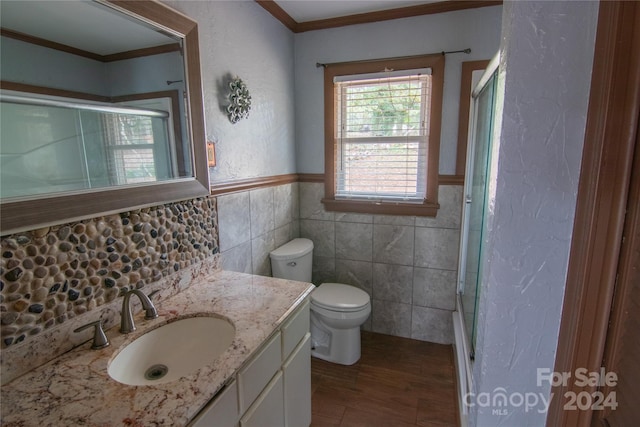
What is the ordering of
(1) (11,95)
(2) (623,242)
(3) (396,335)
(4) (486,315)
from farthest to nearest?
(3) (396,335), (4) (486,315), (1) (11,95), (2) (623,242)

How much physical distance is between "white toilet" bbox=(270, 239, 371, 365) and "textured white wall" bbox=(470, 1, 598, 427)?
117 cm

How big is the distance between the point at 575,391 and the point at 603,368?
0.35ft

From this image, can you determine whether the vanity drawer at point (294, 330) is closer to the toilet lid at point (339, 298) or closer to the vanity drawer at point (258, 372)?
the vanity drawer at point (258, 372)

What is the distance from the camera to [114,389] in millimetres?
853

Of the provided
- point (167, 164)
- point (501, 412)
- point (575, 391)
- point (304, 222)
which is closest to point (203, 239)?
point (167, 164)

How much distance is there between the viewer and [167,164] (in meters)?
1.38

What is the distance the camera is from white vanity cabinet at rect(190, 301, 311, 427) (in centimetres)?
97

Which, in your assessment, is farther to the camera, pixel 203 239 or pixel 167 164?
pixel 203 239

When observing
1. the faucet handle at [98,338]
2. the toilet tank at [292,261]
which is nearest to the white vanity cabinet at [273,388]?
the faucet handle at [98,338]

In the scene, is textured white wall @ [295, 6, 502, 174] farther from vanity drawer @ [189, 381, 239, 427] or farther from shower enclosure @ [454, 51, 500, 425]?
vanity drawer @ [189, 381, 239, 427]

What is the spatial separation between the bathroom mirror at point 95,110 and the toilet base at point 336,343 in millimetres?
1363

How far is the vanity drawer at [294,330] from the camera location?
1325mm

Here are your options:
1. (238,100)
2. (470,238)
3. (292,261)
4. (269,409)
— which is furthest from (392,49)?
(269,409)

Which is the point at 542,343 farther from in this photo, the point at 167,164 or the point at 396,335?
the point at 396,335
